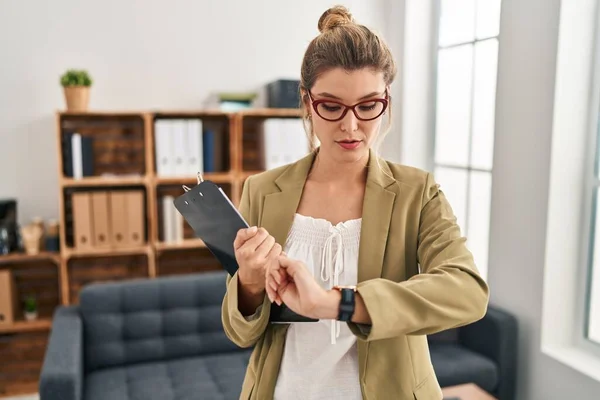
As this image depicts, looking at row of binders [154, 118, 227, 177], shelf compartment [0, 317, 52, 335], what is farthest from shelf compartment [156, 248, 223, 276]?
shelf compartment [0, 317, 52, 335]

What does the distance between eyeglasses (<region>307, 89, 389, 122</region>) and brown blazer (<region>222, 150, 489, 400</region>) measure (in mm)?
141

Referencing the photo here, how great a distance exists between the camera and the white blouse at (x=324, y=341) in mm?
1072

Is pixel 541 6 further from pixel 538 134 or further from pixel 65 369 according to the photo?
pixel 65 369

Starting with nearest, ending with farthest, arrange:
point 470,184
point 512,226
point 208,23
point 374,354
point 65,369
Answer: point 374,354, point 65,369, point 512,226, point 470,184, point 208,23

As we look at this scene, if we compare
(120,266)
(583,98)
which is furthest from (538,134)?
(120,266)

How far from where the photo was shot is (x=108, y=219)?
11.0ft

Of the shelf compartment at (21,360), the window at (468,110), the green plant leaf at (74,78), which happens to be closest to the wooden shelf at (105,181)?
the green plant leaf at (74,78)

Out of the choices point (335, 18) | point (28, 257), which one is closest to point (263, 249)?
point (335, 18)

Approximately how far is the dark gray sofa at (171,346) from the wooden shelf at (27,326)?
1.56 feet

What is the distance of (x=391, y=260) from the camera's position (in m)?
1.04

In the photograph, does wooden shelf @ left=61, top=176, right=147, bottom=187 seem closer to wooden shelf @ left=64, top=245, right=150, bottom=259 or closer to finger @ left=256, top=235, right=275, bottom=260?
wooden shelf @ left=64, top=245, right=150, bottom=259

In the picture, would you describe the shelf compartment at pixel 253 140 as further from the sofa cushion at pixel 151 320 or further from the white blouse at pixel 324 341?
the white blouse at pixel 324 341

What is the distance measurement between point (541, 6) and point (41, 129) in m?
2.85

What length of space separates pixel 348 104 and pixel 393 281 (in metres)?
0.33
